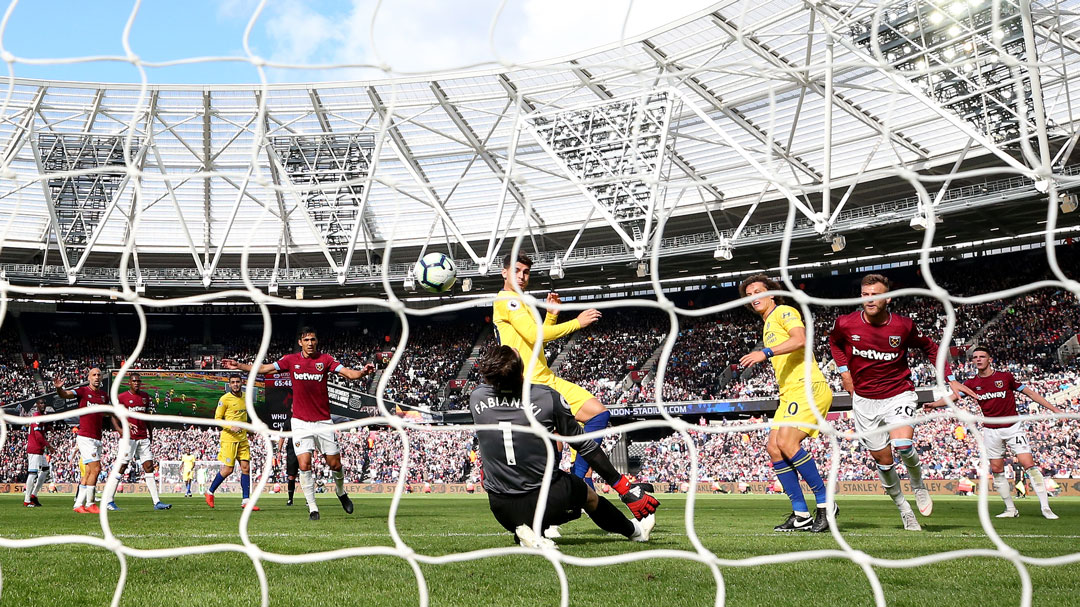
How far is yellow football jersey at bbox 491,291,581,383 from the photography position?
230 inches

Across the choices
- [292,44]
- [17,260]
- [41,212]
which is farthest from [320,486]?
[292,44]

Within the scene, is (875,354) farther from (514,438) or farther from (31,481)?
(31,481)

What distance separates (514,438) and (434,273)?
10.2ft

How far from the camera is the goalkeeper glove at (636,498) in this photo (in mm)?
5348

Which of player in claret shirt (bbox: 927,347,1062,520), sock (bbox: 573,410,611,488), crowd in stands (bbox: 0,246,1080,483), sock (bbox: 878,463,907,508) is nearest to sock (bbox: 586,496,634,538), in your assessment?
sock (bbox: 573,410,611,488)

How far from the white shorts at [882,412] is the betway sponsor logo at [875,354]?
33 centimetres

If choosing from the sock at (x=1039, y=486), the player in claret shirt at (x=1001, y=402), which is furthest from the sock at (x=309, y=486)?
the sock at (x=1039, y=486)

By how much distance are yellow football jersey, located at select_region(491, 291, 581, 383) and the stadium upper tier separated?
428 inches

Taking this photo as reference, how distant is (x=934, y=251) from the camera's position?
88.2 ft

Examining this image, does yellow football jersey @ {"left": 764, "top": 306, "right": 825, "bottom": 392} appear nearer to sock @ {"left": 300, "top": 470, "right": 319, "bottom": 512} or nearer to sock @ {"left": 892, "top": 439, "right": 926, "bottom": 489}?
sock @ {"left": 892, "top": 439, "right": 926, "bottom": 489}

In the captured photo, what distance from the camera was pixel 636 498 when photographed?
5.38 meters

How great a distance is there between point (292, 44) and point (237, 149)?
24.4m

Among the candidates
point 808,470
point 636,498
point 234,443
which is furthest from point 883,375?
point 234,443

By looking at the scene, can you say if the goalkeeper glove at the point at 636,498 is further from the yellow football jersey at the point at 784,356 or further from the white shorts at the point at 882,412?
the white shorts at the point at 882,412
